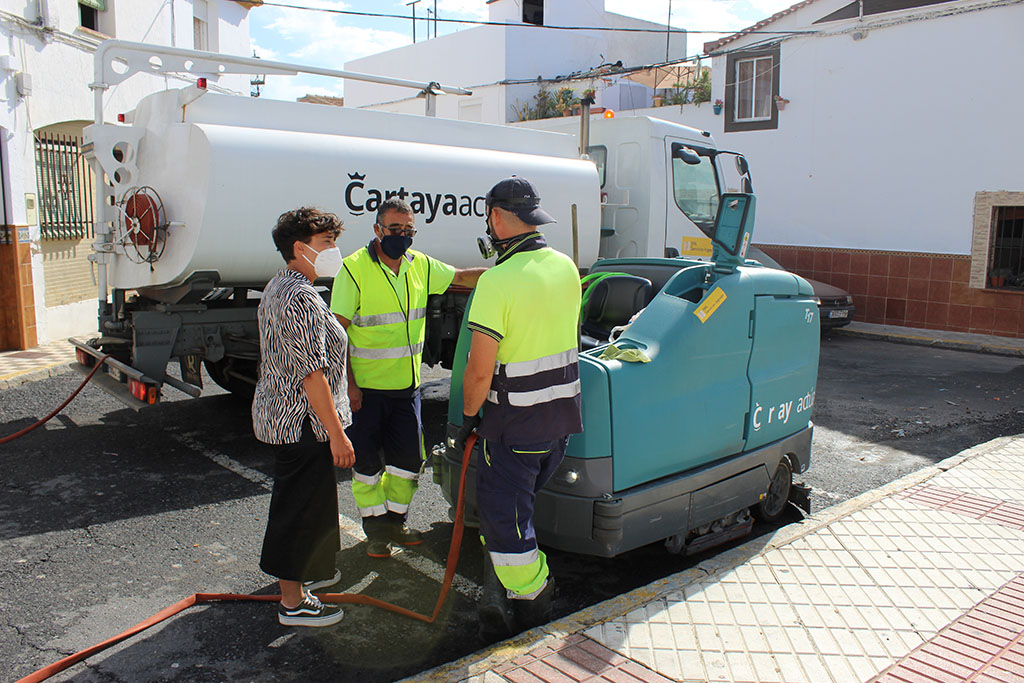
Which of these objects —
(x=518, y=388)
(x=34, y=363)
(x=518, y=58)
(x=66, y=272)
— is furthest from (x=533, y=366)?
(x=518, y=58)

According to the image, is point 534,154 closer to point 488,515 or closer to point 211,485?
point 211,485

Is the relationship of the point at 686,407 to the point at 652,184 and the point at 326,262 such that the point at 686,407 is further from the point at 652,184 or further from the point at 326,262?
the point at 652,184

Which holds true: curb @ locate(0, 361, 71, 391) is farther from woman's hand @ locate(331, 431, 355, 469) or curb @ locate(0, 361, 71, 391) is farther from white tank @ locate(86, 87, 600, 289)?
woman's hand @ locate(331, 431, 355, 469)

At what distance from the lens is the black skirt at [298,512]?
338 centimetres

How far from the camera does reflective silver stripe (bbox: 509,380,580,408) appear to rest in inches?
127

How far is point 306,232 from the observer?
331cm

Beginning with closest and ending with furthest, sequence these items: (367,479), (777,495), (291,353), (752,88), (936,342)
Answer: (291,353)
(367,479)
(777,495)
(936,342)
(752,88)

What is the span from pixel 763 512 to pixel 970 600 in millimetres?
1165

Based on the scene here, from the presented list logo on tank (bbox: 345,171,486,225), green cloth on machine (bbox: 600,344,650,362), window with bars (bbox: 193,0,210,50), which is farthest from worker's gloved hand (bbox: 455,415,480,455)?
window with bars (bbox: 193,0,210,50)

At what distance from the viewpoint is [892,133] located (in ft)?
42.1

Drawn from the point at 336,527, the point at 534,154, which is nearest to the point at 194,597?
the point at 336,527

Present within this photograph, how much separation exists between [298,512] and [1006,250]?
12.1m

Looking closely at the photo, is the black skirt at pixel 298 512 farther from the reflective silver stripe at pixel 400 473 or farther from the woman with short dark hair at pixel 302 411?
the reflective silver stripe at pixel 400 473

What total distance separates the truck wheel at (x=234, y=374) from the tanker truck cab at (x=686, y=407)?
3.23 metres
